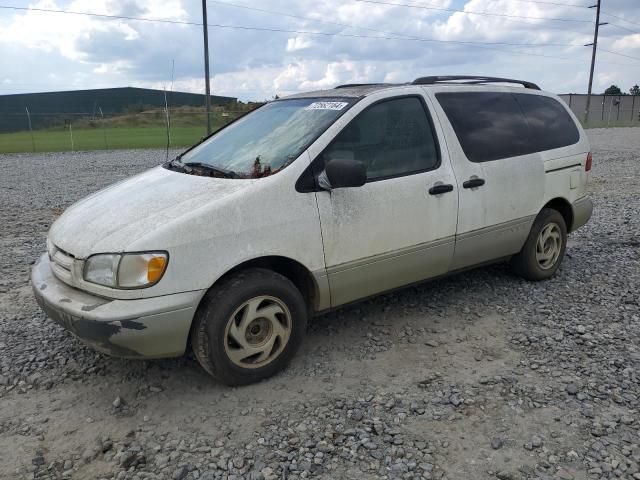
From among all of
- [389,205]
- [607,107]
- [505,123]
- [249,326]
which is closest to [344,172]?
[389,205]

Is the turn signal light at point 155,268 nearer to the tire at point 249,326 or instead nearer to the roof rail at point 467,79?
the tire at point 249,326

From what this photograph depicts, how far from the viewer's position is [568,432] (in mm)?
2957

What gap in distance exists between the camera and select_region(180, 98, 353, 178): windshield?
366cm

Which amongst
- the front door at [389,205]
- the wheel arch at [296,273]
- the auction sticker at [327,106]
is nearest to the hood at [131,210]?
the wheel arch at [296,273]

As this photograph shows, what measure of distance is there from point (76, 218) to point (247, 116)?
1.73 metres

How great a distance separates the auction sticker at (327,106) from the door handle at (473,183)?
1160 millimetres

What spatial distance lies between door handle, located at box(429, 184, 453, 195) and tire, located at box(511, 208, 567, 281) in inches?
52.3

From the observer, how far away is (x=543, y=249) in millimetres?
5191

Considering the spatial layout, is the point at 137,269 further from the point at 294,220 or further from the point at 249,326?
the point at 294,220

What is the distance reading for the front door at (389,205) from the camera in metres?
3.67

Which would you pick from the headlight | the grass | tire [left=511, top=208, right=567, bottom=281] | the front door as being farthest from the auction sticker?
the grass

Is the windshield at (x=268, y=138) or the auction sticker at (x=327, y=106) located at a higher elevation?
the auction sticker at (x=327, y=106)

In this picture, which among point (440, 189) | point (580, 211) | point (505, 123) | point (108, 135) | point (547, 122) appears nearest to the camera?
point (440, 189)

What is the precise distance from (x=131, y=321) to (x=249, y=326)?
733 millimetres
